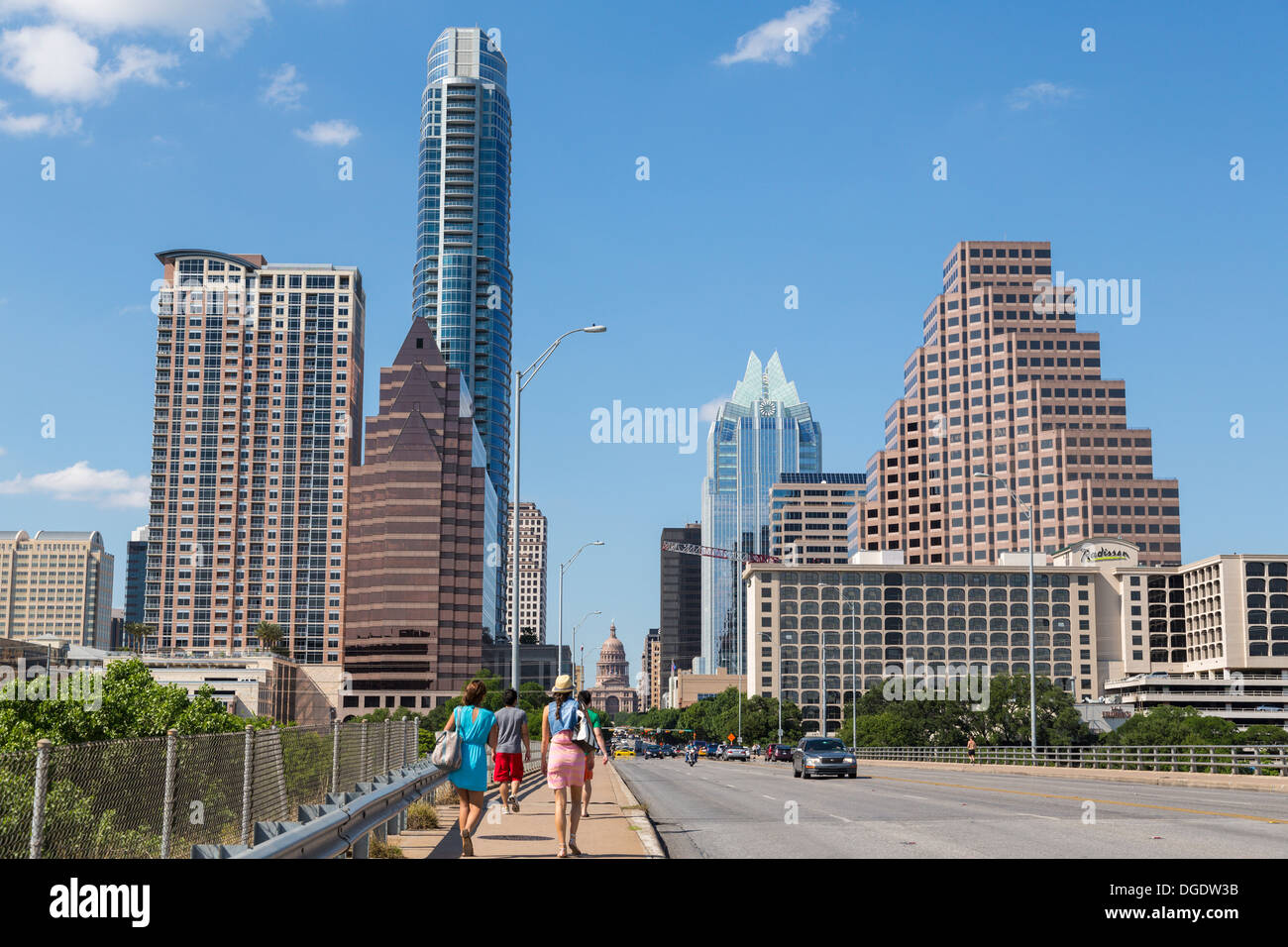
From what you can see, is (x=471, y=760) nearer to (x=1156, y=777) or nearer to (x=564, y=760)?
(x=564, y=760)

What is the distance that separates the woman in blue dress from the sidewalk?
1.47ft

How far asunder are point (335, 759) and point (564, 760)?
296 centimetres

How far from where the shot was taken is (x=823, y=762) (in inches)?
1709

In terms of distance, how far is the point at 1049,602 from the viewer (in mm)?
196500

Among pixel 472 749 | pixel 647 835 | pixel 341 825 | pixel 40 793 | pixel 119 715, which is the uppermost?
pixel 40 793

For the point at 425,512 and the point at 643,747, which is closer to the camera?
the point at 643,747

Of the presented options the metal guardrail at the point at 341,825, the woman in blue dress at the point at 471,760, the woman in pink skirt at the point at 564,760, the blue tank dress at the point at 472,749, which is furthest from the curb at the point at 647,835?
the metal guardrail at the point at 341,825

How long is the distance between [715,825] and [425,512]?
18166cm

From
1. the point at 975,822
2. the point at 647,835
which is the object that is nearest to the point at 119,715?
the point at 647,835

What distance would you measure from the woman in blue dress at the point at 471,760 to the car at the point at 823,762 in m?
30.2
